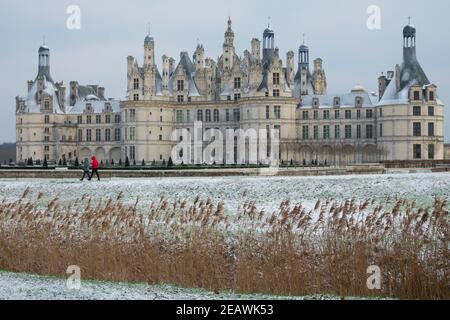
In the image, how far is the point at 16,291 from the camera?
12016 mm

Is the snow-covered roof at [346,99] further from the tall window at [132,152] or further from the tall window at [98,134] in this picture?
the tall window at [98,134]

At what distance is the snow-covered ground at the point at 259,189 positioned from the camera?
24.0 m

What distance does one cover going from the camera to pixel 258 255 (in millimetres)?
14000

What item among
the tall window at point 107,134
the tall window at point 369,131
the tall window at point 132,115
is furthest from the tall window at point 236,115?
the tall window at point 107,134

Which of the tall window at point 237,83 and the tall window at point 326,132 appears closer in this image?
the tall window at point 326,132

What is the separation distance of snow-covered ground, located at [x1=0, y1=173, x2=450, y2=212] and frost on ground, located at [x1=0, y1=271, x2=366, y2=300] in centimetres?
956

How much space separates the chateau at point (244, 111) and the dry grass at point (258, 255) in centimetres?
5209

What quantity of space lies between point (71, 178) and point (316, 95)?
40.8 metres

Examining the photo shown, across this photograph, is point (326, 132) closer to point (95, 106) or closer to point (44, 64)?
point (95, 106)

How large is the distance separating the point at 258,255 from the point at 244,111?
55031mm

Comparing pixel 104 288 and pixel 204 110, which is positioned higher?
pixel 204 110

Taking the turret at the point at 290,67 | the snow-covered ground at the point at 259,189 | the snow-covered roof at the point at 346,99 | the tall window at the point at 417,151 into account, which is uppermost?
the turret at the point at 290,67
